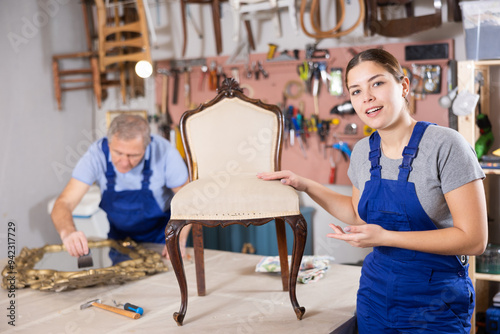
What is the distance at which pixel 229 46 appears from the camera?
171 inches

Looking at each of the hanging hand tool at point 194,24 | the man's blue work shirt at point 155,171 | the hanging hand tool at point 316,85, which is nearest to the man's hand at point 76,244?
the man's blue work shirt at point 155,171

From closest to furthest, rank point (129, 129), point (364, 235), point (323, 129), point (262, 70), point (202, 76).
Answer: point (364, 235), point (129, 129), point (323, 129), point (262, 70), point (202, 76)

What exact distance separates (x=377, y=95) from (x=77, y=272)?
1529 millimetres

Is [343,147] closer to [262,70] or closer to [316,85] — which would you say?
[316,85]

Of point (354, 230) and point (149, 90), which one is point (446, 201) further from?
point (149, 90)

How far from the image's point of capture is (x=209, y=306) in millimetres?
2201

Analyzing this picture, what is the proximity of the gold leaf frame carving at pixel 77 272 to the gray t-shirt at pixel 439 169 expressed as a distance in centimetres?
136

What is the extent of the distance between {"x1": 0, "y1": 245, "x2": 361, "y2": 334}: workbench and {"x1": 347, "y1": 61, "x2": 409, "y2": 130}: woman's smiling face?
30.8 inches

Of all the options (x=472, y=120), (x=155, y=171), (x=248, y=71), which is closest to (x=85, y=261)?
(x=155, y=171)

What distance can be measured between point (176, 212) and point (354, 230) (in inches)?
28.6

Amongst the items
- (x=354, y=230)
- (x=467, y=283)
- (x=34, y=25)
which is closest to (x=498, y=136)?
(x=467, y=283)

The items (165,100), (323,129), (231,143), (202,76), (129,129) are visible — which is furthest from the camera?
(165,100)

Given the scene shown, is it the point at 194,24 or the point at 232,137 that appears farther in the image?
the point at 194,24

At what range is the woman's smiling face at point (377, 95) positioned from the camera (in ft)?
5.43
